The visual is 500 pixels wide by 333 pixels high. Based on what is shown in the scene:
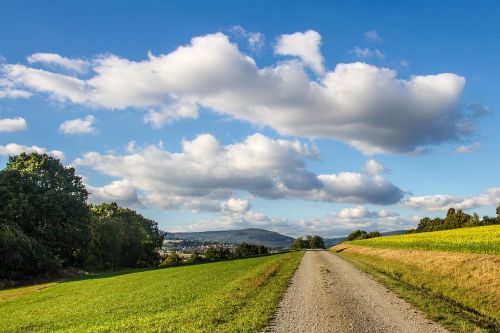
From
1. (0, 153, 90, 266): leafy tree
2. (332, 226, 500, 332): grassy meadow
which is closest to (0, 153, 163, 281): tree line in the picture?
(0, 153, 90, 266): leafy tree

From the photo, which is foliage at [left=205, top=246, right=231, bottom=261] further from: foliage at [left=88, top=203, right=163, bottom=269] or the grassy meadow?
the grassy meadow

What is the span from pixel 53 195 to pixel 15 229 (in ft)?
31.3

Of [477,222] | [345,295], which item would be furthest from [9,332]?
[477,222]

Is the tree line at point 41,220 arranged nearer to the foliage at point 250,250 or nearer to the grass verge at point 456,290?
the grass verge at point 456,290

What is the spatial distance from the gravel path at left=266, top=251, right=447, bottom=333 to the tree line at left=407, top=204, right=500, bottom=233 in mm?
129036

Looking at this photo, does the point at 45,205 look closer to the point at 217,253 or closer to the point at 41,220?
the point at 41,220

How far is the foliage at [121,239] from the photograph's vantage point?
94812mm

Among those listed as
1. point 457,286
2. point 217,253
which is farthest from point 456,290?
point 217,253

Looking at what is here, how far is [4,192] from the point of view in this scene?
197 ft

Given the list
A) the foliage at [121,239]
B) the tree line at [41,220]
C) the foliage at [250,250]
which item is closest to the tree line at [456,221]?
the foliage at [250,250]

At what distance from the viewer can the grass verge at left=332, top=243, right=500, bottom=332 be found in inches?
688

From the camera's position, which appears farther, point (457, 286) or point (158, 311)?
point (457, 286)

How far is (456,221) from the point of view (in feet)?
524

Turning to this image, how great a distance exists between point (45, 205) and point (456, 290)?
5742 centimetres
